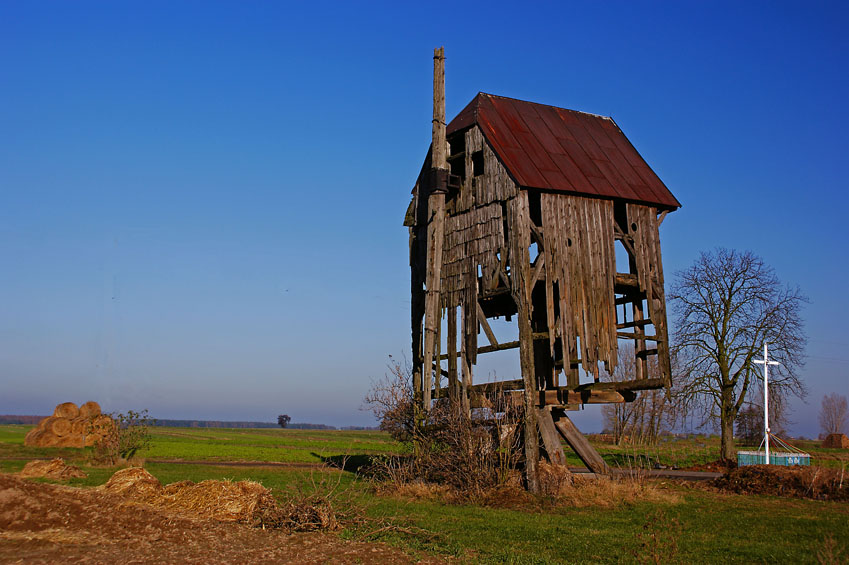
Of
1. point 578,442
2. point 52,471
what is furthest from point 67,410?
point 578,442

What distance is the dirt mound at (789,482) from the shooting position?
64.8ft

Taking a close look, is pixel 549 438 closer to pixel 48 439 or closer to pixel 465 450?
pixel 465 450

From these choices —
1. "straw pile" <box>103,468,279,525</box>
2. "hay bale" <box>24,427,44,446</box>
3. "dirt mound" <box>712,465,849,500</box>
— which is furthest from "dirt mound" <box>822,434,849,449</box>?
"straw pile" <box>103,468,279,525</box>

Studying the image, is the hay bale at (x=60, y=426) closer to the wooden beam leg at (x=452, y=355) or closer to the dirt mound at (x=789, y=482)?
the wooden beam leg at (x=452, y=355)

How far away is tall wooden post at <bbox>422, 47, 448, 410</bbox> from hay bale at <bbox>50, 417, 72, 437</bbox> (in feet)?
112

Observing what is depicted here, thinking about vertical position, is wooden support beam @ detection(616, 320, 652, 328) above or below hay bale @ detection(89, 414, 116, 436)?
above

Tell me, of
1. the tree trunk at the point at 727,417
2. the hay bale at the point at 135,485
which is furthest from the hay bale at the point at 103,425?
the tree trunk at the point at 727,417

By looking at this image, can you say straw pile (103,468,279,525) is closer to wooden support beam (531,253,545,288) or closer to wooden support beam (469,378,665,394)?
wooden support beam (469,378,665,394)

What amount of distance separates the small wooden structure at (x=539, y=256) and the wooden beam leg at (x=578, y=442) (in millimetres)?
39

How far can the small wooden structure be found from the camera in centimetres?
1984

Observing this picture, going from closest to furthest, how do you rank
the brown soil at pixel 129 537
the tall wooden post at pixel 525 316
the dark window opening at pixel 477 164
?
the brown soil at pixel 129 537 → the tall wooden post at pixel 525 316 → the dark window opening at pixel 477 164

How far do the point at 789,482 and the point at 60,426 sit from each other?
43.2 meters

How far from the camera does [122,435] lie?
30.5 meters

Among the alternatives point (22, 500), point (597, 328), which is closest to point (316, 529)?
point (22, 500)
